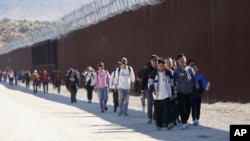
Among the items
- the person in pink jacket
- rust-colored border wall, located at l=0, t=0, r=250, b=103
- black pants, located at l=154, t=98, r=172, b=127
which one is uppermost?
rust-colored border wall, located at l=0, t=0, r=250, b=103

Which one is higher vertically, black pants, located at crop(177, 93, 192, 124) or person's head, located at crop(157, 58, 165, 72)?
person's head, located at crop(157, 58, 165, 72)

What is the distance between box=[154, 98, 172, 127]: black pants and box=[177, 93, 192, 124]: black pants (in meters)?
0.27

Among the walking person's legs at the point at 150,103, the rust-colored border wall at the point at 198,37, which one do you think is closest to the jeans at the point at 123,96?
the walking person's legs at the point at 150,103

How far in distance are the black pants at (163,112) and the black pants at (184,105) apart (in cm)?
27

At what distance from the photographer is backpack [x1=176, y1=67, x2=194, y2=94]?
48.0 feet

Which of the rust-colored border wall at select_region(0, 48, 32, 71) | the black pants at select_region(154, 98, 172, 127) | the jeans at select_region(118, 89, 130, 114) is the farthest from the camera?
the rust-colored border wall at select_region(0, 48, 32, 71)

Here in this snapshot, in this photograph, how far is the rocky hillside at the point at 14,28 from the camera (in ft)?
523

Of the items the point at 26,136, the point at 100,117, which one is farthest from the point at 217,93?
the point at 26,136

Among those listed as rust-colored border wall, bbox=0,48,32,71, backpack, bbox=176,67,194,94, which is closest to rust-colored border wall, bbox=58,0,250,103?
backpack, bbox=176,67,194,94

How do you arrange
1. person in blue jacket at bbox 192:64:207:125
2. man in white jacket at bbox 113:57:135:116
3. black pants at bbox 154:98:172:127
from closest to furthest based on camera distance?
black pants at bbox 154:98:172:127 < person in blue jacket at bbox 192:64:207:125 < man in white jacket at bbox 113:57:135:116

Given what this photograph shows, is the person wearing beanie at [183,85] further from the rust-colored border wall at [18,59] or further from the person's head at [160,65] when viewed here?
the rust-colored border wall at [18,59]

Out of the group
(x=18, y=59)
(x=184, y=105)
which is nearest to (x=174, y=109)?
(x=184, y=105)

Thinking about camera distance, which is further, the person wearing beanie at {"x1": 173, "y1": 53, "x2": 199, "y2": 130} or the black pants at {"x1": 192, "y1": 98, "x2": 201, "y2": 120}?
the black pants at {"x1": 192, "y1": 98, "x2": 201, "y2": 120}

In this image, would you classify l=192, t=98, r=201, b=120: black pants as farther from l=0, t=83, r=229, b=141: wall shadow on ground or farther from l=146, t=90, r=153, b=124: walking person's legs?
l=146, t=90, r=153, b=124: walking person's legs
